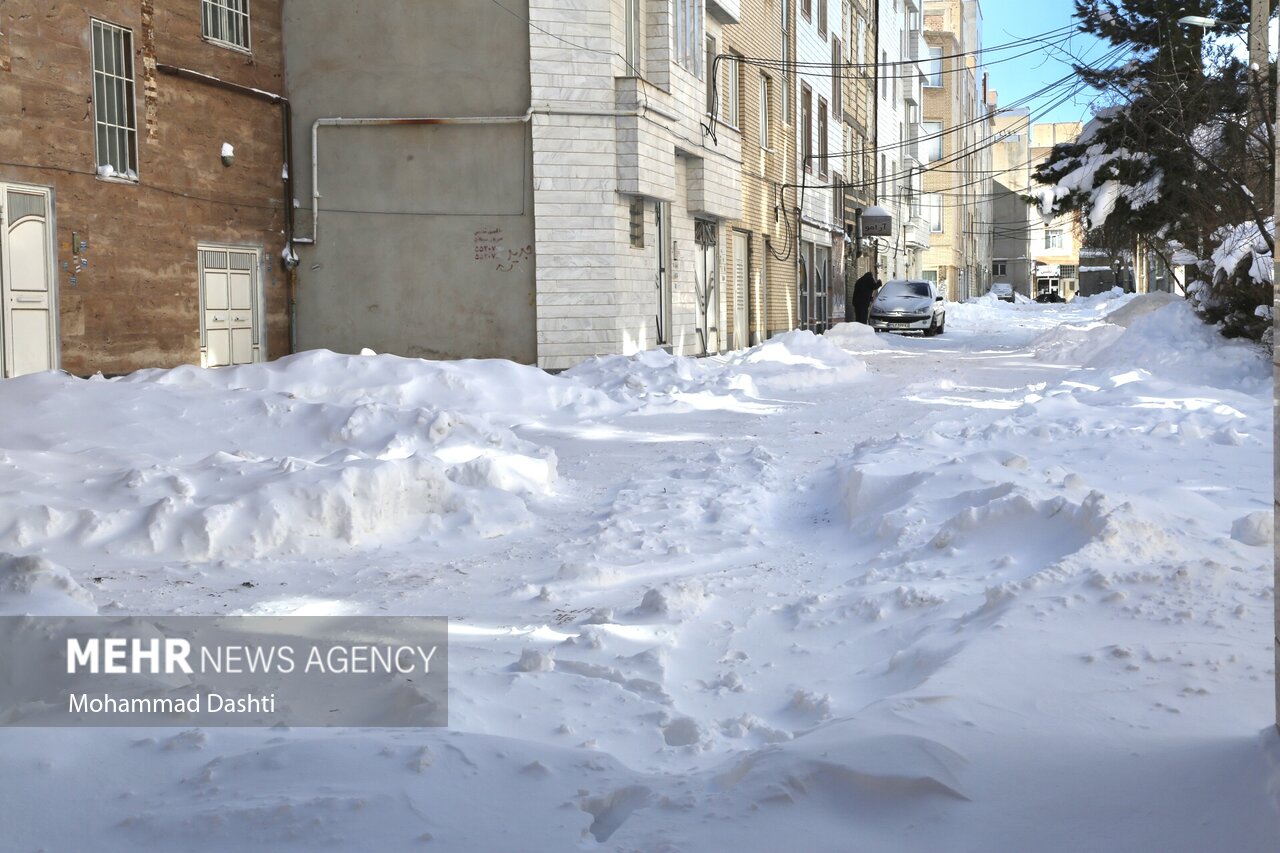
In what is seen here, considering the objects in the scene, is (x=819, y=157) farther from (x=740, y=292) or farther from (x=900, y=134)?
(x=900, y=134)

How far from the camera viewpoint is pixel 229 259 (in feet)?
60.8

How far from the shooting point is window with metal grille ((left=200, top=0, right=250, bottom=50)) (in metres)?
17.8

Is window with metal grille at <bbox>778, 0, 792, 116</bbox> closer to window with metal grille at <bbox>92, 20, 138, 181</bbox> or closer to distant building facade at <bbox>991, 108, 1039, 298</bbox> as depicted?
window with metal grille at <bbox>92, 20, 138, 181</bbox>

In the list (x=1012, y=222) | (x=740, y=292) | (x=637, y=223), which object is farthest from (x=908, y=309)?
(x=1012, y=222)

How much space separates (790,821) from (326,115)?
18.0 m

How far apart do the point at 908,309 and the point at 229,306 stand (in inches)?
888

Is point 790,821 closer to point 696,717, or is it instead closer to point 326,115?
point 696,717

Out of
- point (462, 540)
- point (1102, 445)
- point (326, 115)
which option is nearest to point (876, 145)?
point (326, 115)

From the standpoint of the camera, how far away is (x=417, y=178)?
19.7 metres

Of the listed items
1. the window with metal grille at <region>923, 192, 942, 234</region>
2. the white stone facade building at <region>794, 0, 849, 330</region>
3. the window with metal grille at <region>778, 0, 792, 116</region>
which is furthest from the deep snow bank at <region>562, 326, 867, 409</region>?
the window with metal grille at <region>923, 192, 942, 234</region>

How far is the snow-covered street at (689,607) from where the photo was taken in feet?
10.9

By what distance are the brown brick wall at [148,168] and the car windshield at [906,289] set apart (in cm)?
2218

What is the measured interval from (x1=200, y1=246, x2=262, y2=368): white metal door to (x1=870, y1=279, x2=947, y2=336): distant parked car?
21717mm

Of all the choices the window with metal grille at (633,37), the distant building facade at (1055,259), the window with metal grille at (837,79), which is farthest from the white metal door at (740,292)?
the distant building facade at (1055,259)
